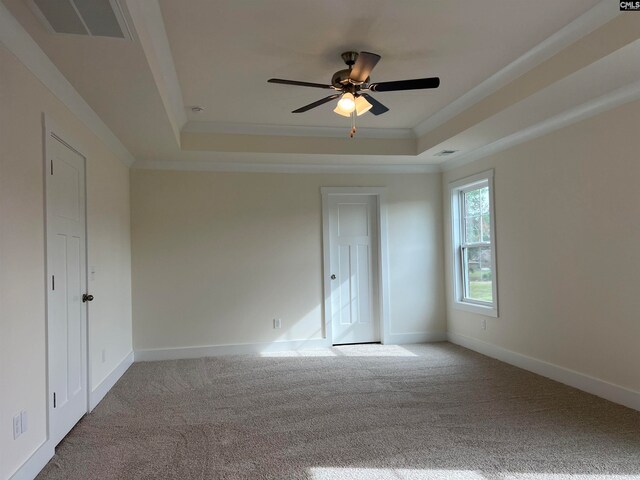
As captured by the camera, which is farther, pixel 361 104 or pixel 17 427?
pixel 361 104

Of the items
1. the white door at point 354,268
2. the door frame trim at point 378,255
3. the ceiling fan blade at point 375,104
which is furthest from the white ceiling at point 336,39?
the white door at point 354,268

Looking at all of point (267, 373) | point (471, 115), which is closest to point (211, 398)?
point (267, 373)

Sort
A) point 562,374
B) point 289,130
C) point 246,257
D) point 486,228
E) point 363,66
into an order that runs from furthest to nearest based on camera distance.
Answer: point 246,257 < point 486,228 < point 289,130 < point 562,374 < point 363,66

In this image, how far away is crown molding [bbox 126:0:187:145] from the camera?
7.41ft

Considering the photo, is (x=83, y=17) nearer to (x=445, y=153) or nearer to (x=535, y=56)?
(x=535, y=56)

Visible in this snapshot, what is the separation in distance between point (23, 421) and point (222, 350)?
297 centimetres

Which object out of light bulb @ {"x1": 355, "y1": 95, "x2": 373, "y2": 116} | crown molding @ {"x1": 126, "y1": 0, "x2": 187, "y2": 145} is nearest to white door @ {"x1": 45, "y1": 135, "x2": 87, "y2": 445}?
crown molding @ {"x1": 126, "y1": 0, "x2": 187, "y2": 145}

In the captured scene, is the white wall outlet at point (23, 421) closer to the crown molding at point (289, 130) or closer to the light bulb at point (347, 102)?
the light bulb at point (347, 102)

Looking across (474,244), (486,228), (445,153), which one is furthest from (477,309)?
(445,153)

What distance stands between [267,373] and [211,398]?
817mm

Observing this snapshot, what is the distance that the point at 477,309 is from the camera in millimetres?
5086

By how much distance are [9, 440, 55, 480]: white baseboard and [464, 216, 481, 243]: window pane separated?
4.63 metres

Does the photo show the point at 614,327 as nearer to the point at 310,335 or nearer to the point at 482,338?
the point at 482,338

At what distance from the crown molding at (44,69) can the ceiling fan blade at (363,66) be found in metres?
1.82
